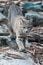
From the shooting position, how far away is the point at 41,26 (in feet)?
27.4

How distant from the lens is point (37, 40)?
680cm

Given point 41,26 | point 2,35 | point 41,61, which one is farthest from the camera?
point 41,26

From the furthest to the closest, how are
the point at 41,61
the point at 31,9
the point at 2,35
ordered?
the point at 31,9 < the point at 2,35 < the point at 41,61

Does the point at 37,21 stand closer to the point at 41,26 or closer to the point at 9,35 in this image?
the point at 41,26

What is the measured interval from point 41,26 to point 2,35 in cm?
149

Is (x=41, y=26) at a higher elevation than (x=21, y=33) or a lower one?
lower

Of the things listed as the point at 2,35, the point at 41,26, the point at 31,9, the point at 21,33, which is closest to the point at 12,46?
the point at 21,33

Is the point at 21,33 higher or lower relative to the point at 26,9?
higher

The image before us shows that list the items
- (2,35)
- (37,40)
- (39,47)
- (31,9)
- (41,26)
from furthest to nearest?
(31,9) < (41,26) < (2,35) < (37,40) < (39,47)

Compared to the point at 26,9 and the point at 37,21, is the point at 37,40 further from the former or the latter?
the point at 26,9

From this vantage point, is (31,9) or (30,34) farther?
(31,9)

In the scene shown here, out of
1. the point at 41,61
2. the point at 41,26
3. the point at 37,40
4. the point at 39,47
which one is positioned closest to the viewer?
the point at 41,61

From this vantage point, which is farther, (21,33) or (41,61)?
(21,33)

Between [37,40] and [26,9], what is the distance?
423cm
